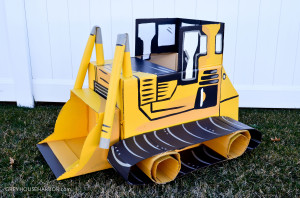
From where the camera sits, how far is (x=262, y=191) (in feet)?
4.85

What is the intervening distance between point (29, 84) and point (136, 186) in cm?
152

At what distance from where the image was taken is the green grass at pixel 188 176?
1463 mm

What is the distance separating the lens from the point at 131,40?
8.42 ft

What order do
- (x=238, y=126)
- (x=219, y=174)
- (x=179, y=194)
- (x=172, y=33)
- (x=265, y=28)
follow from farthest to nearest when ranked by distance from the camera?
1. (x=265, y=28)
2. (x=172, y=33)
3. (x=238, y=126)
4. (x=219, y=174)
5. (x=179, y=194)

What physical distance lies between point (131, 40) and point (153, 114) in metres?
1.10

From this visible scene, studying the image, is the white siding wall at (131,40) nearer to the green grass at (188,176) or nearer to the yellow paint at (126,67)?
the green grass at (188,176)

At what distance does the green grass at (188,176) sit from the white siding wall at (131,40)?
0.61 metres

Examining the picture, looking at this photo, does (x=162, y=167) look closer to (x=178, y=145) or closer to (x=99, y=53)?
(x=178, y=145)

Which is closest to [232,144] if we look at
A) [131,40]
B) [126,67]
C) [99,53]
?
[126,67]

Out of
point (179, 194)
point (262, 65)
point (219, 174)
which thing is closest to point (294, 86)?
point (262, 65)

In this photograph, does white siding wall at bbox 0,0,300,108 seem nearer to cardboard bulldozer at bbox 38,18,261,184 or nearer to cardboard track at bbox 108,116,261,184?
cardboard bulldozer at bbox 38,18,261,184

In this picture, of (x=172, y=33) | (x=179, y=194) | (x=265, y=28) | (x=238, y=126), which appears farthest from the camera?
(x=265, y=28)

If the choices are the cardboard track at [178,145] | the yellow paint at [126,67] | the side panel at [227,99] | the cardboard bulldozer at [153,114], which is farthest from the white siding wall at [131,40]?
the yellow paint at [126,67]

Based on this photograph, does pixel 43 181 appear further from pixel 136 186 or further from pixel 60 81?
pixel 60 81
